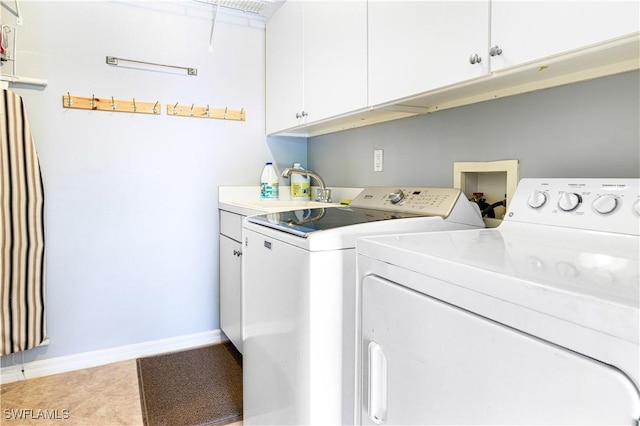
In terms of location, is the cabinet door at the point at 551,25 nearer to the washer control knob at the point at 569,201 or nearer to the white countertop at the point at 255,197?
the washer control knob at the point at 569,201

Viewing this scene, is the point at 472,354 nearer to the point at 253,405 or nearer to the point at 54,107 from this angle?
the point at 253,405

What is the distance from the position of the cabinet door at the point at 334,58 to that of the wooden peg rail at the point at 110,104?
3.24 feet

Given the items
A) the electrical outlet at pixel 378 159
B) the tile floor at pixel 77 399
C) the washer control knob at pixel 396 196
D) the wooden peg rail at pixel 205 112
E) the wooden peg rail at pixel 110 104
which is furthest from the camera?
the wooden peg rail at pixel 205 112

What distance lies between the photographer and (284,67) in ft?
8.00

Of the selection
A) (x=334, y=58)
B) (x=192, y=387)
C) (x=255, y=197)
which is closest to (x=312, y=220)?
(x=334, y=58)

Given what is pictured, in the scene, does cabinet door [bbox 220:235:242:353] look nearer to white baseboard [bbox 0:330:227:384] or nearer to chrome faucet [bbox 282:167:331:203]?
white baseboard [bbox 0:330:227:384]

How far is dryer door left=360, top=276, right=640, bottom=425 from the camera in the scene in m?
0.54

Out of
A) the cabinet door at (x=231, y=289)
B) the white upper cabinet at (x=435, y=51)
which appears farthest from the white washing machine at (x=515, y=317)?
the cabinet door at (x=231, y=289)

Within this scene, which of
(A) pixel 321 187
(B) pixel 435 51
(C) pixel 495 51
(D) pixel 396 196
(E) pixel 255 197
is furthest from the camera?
(E) pixel 255 197

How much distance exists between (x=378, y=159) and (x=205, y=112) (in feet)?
3.93

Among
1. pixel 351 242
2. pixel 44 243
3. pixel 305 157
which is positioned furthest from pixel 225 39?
pixel 351 242

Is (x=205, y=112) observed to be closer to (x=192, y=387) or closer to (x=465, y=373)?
(x=192, y=387)

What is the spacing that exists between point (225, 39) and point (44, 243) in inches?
64.3

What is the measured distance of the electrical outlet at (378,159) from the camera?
2.13 metres
